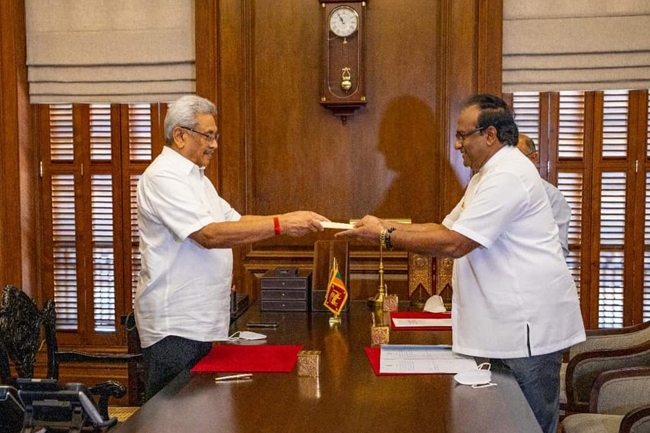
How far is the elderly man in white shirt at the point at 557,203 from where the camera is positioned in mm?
3879

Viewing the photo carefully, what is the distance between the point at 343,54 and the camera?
4090 millimetres

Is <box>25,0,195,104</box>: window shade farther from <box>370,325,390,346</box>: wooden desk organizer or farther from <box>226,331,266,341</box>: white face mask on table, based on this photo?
<box>370,325,390,346</box>: wooden desk organizer

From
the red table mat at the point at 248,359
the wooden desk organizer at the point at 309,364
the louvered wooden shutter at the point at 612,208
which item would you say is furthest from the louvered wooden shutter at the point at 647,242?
the wooden desk organizer at the point at 309,364

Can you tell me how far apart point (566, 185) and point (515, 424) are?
8.00 ft

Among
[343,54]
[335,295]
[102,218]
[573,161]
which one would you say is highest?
[343,54]

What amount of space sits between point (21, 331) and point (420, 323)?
1.57 metres

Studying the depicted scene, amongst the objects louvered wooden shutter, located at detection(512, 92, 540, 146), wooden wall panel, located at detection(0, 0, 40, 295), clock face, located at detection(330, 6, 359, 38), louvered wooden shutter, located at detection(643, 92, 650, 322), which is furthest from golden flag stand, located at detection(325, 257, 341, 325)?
wooden wall panel, located at detection(0, 0, 40, 295)

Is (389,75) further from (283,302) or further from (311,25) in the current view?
(283,302)

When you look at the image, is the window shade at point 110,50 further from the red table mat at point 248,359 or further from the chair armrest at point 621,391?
the chair armrest at point 621,391

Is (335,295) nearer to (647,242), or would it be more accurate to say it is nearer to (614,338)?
(614,338)

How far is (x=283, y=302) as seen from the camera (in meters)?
3.50

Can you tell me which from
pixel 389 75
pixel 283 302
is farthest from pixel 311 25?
pixel 283 302

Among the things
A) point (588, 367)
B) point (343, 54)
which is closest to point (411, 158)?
point (343, 54)

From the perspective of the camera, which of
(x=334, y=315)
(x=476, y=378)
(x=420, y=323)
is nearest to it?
(x=476, y=378)
